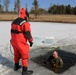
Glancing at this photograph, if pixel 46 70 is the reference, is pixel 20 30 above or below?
above

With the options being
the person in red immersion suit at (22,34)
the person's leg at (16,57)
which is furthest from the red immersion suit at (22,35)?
the person's leg at (16,57)

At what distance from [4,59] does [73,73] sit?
6.97ft

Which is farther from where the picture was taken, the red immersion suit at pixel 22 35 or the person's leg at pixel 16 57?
the person's leg at pixel 16 57

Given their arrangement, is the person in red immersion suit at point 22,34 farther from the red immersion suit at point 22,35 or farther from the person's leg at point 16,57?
the person's leg at point 16,57

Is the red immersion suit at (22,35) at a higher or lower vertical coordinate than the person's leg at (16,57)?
higher

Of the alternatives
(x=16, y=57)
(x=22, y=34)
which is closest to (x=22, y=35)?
(x=22, y=34)

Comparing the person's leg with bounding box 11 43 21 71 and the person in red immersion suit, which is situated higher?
the person in red immersion suit

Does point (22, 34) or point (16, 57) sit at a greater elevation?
point (22, 34)

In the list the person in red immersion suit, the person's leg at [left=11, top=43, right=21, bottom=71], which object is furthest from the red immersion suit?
the person's leg at [left=11, top=43, right=21, bottom=71]

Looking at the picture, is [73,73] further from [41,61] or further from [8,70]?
[8,70]

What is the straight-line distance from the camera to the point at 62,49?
730cm

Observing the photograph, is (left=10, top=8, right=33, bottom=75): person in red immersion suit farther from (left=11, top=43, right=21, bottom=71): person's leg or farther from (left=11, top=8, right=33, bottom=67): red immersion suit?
(left=11, top=43, right=21, bottom=71): person's leg

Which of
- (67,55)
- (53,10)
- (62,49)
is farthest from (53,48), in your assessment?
(53,10)

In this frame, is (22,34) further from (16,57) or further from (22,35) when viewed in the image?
(16,57)
